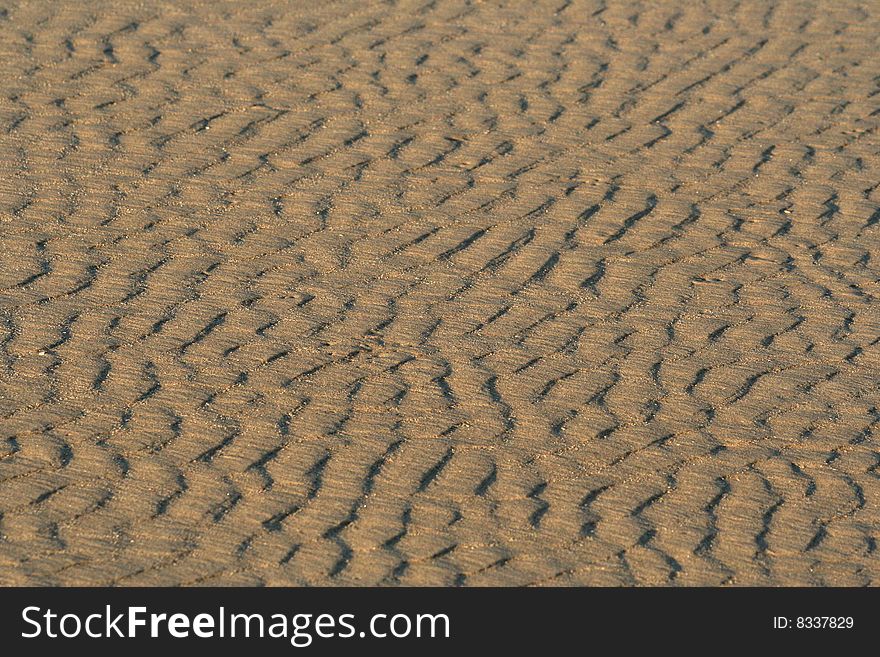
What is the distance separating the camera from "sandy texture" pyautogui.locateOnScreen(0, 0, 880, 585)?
495 cm

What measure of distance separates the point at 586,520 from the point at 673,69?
424 centimetres

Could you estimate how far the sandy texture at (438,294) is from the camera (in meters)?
4.95

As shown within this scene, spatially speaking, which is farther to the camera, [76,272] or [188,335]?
[76,272]

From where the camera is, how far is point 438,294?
638cm

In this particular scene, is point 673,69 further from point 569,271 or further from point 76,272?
point 76,272

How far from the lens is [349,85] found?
814 cm

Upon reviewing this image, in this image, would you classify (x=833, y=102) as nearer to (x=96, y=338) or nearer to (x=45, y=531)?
(x=96, y=338)
